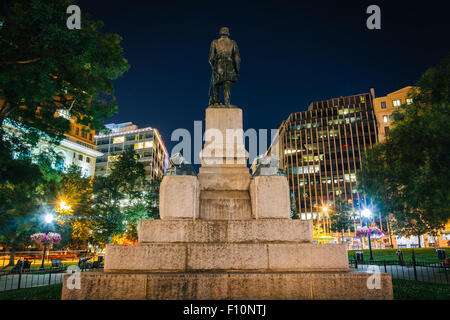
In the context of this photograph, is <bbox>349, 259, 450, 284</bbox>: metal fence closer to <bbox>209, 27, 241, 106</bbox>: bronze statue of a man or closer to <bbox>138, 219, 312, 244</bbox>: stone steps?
<bbox>138, 219, 312, 244</bbox>: stone steps

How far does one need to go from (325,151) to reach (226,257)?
10613cm

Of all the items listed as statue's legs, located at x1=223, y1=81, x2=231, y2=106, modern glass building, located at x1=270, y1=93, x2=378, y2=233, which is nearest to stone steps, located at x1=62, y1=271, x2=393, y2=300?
statue's legs, located at x1=223, y1=81, x2=231, y2=106

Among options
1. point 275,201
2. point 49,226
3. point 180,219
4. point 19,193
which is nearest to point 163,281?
point 180,219

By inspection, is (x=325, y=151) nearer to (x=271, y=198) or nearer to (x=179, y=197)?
(x=271, y=198)

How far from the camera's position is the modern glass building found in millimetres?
99312

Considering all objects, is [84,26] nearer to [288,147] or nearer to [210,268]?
[210,268]

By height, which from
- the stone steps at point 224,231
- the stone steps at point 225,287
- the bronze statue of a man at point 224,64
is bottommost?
the stone steps at point 225,287

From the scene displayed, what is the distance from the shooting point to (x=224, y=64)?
1037cm

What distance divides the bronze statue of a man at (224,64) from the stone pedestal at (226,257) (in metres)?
4.29

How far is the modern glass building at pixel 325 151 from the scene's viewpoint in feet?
326

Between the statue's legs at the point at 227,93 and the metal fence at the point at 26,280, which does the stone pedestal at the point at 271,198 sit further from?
the metal fence at the point at 26,280

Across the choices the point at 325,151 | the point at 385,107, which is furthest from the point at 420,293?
the point at 325,151

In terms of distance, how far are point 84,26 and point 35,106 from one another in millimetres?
4486

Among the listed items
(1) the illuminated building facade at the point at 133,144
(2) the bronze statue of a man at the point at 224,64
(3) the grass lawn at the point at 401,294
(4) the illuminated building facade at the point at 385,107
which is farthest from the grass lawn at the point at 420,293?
(1) the illuminated building facade at the point at 133,144
